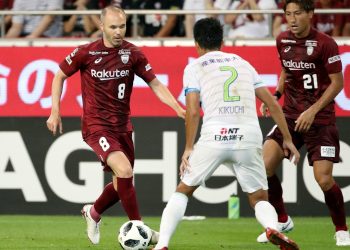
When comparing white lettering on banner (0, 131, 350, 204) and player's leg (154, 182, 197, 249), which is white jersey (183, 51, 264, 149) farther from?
white lettering on banner (0, 131, 350, 204)

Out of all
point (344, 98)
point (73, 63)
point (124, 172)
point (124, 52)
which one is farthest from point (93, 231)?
point (344, 98)

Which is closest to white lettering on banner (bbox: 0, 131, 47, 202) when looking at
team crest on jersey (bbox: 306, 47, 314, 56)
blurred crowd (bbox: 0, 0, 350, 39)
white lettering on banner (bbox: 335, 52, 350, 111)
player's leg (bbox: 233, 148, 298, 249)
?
blurred crowd (bbox: 0, 0, 350, 39)

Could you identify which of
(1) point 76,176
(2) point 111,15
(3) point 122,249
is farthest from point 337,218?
(1) point 76,176

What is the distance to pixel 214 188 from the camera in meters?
14.2

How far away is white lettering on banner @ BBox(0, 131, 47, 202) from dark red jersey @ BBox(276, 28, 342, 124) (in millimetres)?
4228

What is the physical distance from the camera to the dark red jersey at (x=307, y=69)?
11188mm

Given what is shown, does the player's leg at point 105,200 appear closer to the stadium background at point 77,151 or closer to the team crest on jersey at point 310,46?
the team crest on jersey at point 310,46

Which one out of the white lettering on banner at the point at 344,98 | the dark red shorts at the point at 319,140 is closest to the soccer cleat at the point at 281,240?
the dark red shorts at the point at 319,140

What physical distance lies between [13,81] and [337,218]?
5121mm

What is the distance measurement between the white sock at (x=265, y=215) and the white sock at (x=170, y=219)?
0.67 metres

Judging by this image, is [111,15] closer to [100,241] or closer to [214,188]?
[100,241]

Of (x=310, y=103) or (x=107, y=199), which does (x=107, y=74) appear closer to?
(x=107, y=199)

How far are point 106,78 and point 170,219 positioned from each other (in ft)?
6.97

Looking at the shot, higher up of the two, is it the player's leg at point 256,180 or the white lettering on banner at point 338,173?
the player's leg at point 256,180
